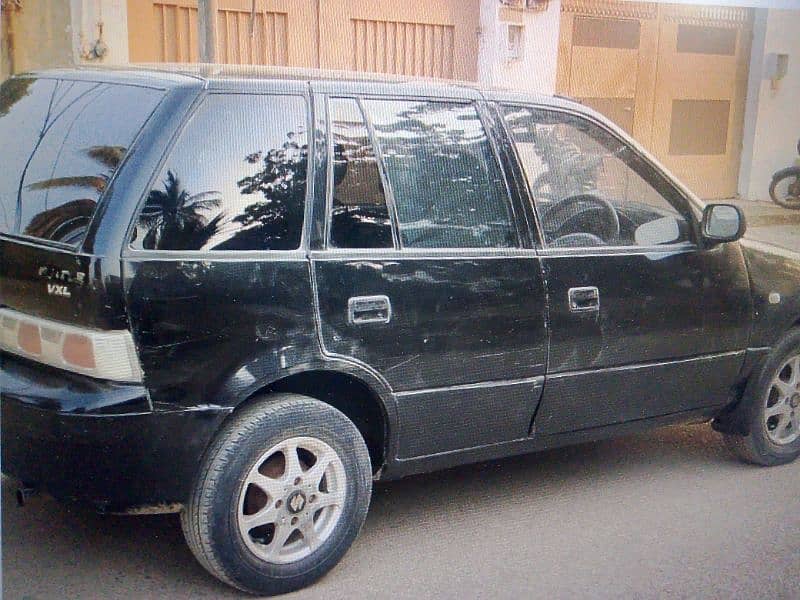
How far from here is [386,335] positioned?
382cm

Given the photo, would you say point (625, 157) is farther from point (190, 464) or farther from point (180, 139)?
point (190, 464)

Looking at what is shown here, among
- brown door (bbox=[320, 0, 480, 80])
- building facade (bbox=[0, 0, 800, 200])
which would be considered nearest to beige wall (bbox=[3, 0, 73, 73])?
building facade (bbox=[0, 0, 800, 200])

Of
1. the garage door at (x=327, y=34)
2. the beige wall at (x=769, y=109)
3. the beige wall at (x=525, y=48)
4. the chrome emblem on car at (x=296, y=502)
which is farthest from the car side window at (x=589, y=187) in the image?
the beige wall at (x=769, y=109)

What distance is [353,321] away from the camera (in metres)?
3.74

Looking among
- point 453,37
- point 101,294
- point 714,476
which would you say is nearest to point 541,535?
point 714,476

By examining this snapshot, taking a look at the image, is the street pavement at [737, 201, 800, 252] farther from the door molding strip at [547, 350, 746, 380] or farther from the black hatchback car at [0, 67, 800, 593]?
the black hatchback car at [0, 67, 800, 593]

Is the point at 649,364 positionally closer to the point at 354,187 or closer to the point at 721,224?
the point at 721,224

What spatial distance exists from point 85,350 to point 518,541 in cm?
202

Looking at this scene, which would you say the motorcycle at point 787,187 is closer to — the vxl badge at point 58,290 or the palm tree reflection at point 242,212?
the palm tree reflection at point 242,212

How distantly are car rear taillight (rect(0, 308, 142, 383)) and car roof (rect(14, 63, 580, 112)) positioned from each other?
3.01 feet

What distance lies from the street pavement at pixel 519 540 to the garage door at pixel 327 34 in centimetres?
524

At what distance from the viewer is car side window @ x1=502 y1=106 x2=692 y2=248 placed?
4391mm

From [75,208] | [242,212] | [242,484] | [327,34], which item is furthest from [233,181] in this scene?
[327,34]

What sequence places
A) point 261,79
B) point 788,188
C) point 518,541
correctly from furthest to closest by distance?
point 788,188, point 518,541, point 261,79
